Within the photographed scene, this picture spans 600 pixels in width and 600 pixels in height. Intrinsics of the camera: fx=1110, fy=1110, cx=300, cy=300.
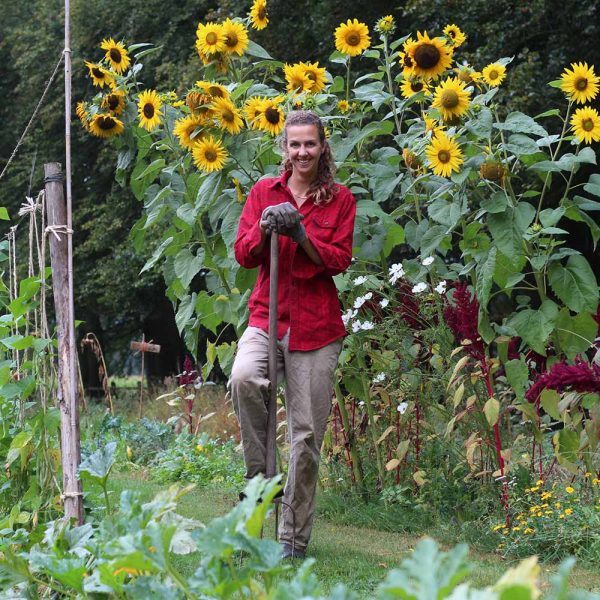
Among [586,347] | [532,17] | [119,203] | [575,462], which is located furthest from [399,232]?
[119,203]

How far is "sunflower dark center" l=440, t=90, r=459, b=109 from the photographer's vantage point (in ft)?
16.4

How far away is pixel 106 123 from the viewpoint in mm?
5930

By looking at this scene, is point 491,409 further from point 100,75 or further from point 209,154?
point 100,75

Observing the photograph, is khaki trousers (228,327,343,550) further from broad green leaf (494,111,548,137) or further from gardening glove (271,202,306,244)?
broad green leaf (494,111,548,137)

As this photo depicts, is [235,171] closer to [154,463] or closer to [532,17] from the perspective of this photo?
[154,463]

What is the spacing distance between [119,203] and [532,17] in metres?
6.88

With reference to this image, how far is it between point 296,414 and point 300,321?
38cm

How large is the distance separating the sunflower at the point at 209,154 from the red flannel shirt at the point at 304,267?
0.80 m

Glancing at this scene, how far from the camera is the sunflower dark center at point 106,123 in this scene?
5914mm

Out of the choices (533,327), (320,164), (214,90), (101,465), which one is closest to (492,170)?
(533,327)

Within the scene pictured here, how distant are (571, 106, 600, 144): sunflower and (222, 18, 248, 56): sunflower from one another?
69.7 inches

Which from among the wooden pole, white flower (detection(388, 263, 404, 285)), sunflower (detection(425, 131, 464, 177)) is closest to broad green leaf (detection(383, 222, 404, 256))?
white flower (detection(388, 263, 404, 285))

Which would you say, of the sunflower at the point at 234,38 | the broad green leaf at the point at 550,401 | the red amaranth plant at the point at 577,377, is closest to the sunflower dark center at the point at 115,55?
the sunflower at the point at 234,38

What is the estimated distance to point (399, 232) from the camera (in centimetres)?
566
